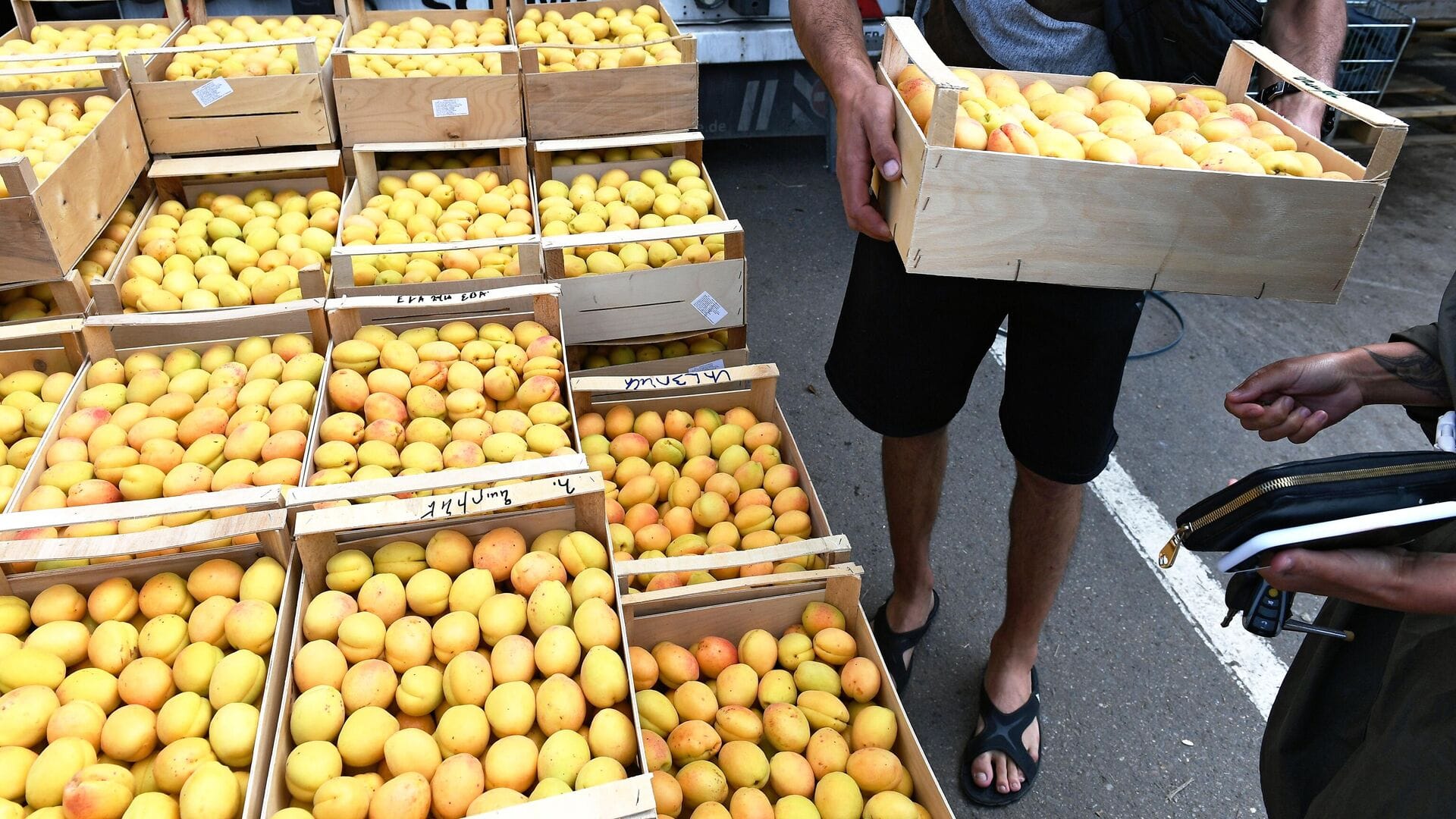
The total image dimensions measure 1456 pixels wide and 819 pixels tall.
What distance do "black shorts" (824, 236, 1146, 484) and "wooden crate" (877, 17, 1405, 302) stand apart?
1.00ft

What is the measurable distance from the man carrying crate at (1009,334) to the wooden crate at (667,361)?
0.57 metres

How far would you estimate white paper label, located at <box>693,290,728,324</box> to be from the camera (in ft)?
8.83

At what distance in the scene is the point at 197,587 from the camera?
5.22 feet

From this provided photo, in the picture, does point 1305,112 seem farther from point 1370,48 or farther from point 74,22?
point 1370,48

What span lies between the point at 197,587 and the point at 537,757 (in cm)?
69

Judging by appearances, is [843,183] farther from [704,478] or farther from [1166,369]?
[1166,369]

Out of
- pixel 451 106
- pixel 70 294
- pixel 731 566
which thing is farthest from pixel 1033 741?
pixel 70 294

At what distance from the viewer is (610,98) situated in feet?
10.3

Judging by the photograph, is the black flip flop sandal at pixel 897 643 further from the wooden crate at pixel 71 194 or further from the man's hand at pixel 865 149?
the wooden crate at pixel 71 194

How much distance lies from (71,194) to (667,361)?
5.42ft

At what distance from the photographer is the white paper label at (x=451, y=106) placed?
3049 mm

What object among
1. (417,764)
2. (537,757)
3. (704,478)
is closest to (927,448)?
(704,478)

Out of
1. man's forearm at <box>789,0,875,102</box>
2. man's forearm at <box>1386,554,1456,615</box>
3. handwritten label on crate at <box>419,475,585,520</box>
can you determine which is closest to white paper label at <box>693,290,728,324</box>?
man's forearm at <box>789,0,875,102</box>

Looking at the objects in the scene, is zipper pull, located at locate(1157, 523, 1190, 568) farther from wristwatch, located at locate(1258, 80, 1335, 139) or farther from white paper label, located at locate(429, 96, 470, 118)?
white paper label, located at locate(429, 96, 470, 118)
